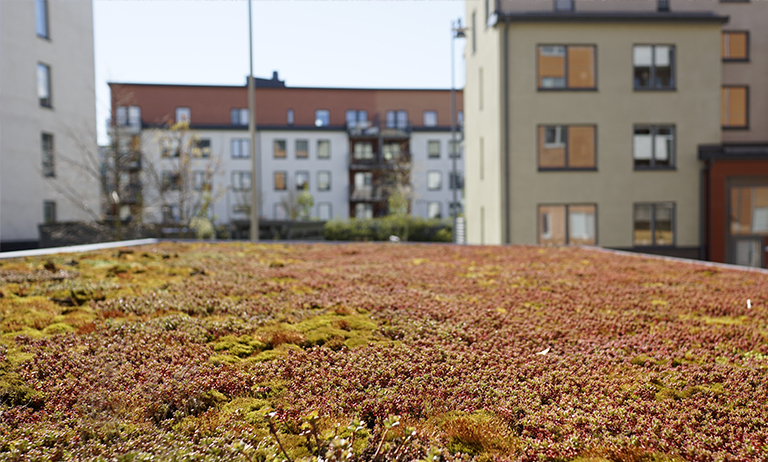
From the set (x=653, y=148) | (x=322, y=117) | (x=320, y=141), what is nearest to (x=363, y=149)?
(x=320, y=141)

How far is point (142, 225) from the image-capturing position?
860 inches

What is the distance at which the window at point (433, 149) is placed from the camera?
51.1 meters

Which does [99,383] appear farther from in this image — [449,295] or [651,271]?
[651,271]

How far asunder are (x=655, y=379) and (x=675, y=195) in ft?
68.3

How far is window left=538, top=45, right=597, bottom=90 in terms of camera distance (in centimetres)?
2170

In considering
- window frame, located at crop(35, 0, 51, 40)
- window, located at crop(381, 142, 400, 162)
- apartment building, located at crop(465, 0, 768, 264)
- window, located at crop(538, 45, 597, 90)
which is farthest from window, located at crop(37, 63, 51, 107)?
window, located at crop(381, 142, 400, 162)

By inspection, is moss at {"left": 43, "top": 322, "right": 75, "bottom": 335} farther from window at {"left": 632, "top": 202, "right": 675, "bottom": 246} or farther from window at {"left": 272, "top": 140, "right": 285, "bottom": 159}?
window at {"left": 272, "top": 140, "right": 285, "bottom": 159}

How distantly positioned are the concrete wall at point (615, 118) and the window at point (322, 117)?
3076 cm

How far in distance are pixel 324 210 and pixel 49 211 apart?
25.9 meters

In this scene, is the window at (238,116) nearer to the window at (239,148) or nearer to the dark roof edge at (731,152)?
the window at (239,148)

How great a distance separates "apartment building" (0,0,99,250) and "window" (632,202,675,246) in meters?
21.0

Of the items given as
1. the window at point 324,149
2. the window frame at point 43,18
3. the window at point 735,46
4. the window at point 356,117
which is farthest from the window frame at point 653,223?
the window at point 324,149

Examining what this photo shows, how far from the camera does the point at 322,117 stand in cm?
5034

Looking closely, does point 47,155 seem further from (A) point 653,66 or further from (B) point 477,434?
(B) point 477,434
